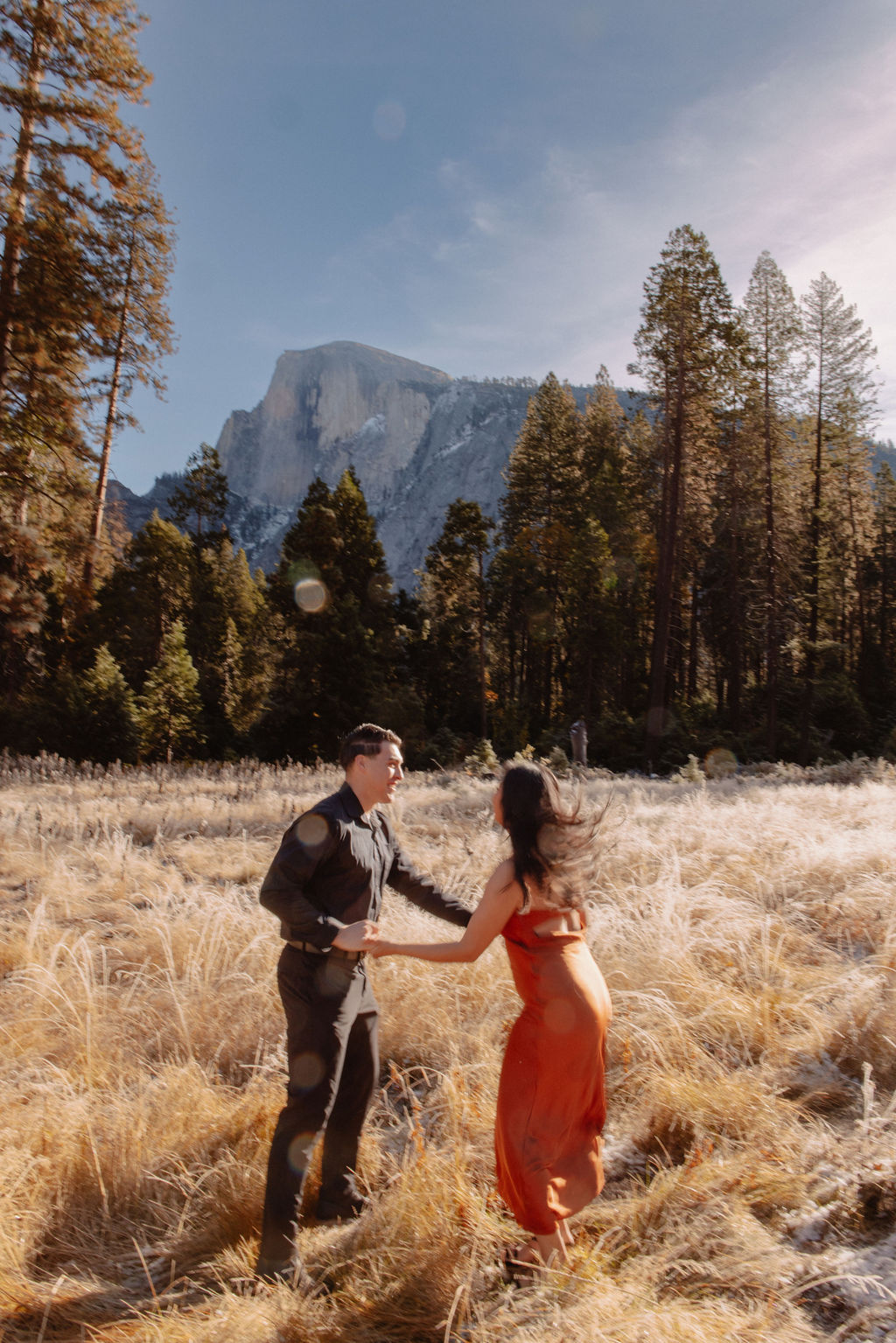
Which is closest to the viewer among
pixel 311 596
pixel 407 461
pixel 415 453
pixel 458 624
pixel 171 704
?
pixel 171 704

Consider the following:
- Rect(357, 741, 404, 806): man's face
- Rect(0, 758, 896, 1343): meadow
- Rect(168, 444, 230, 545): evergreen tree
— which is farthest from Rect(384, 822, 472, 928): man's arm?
Rect(168, 444, 230, 545): evergreen tree

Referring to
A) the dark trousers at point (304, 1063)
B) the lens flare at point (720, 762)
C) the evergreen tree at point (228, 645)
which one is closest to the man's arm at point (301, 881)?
the dark trousers at point (304, 1063)

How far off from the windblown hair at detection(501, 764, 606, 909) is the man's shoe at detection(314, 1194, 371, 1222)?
61.1 inches

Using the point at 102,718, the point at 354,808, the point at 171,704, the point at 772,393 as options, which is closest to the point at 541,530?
the point at 772,393

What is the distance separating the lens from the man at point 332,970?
7.82 ft

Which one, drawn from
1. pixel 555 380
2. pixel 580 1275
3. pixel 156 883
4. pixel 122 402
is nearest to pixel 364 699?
pixel 122 402

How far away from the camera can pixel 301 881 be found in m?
2.52

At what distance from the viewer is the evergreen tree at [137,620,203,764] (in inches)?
822

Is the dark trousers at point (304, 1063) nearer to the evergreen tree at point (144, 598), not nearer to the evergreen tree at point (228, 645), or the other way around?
the evergreen tree at point (144, 598)

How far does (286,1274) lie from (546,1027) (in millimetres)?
1237

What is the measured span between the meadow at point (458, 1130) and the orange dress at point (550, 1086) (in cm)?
21

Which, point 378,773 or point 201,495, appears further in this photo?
point 201,495

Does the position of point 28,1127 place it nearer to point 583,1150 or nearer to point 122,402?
point 583,1150

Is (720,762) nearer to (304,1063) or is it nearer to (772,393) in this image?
(772,393)
